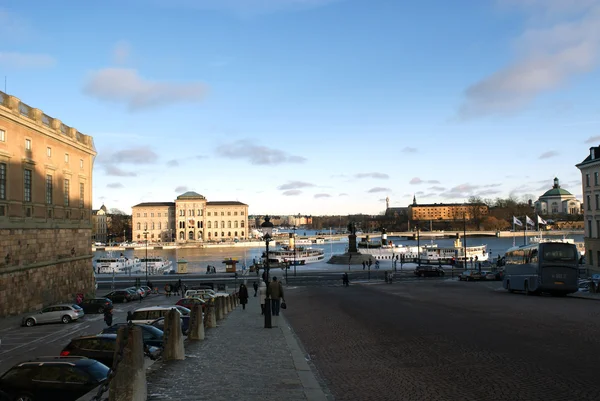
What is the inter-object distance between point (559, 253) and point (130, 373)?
29937 mm

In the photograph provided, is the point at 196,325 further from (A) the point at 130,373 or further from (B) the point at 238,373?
(A) the point at 130,373

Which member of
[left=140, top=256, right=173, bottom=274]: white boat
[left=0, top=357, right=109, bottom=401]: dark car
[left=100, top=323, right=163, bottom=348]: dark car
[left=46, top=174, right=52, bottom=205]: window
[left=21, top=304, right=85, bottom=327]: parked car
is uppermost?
[left=46, top=174, right=52, bottom=205]: window

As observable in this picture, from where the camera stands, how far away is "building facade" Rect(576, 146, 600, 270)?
61469mm

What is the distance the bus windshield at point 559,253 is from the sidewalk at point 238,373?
2124 centimetres

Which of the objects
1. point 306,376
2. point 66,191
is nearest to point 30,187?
point 66,191

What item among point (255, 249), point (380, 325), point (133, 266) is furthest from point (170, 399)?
point (255, 249)

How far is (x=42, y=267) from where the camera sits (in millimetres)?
39625

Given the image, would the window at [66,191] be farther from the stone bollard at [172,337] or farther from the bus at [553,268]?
the stone bollard at [172,337]

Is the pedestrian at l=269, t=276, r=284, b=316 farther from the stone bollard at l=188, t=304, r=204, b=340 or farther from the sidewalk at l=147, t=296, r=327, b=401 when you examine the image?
the stone bollard at l=188, t=304, r=204, b=340

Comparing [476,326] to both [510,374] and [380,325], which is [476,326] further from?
[510,374]

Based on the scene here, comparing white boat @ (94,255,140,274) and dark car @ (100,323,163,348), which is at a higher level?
dark car @ (100,323,163,348)

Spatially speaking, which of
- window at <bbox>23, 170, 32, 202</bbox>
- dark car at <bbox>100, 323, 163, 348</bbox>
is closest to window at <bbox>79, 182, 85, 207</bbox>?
window at <bbox>23, 170, 32, 202</bbox>

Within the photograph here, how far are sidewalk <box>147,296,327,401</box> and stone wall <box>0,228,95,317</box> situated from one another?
22.6 meters

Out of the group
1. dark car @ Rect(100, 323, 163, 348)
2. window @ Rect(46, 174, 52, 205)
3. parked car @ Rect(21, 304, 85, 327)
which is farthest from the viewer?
window @ Rect(46, 174, 52, 205)
